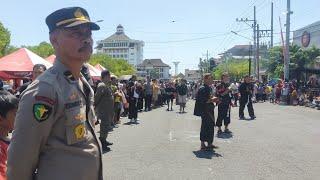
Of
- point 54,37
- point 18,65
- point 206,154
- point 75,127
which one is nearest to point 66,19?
point 54,37

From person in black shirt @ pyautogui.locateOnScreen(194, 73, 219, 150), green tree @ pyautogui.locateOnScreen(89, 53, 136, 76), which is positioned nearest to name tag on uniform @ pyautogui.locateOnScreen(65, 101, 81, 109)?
person in black shirt @ pyautogui.locateOnScreen(194, 73, 219, 150)

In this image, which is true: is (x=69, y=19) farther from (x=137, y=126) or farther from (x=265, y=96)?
(x=265, y=96)

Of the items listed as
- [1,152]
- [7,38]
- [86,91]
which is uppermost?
[7,38]

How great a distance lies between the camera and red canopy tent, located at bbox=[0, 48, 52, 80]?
46.7ft

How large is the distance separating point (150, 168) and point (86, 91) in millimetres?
6580

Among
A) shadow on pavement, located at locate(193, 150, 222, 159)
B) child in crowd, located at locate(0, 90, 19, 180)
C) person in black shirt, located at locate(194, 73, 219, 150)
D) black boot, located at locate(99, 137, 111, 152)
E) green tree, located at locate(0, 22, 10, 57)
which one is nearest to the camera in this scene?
child in crowd, located at locate(0, 90, 19, 180)

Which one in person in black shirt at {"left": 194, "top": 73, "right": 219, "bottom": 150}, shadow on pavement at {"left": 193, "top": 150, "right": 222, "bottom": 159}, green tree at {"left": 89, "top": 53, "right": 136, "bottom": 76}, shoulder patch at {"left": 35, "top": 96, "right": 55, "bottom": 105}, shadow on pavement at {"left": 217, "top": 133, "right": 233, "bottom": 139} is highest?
green tree at {"left": 89, "top": 53, "right": 136, "bottom": 76}

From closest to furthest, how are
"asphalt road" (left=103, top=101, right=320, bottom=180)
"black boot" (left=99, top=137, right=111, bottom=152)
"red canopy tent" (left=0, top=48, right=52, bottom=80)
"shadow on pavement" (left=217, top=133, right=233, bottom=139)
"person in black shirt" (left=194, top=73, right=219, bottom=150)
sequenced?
"asphalt road" (left=103, top=101, right=320, bottom=180), "black boot" (left=99, top=137, right=111, bottom=152), "person in black shirt" (left=194, top=73, right=219, bottom=150), "red canopy tent" (left=0, top=48, right=52, bottom=80), "shadow on pavement" (left=217, top=133, right=233, bottom=139)

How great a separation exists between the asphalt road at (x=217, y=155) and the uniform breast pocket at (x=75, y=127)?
5892 mm

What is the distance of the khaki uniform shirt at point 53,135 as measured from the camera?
266 cm

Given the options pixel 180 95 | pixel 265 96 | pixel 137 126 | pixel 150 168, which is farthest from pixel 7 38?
pixel 150 168

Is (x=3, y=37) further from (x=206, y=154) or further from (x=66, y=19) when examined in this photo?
(x=66, y=19)

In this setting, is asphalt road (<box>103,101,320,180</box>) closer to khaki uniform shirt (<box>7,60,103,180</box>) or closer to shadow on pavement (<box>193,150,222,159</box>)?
shadow on pavement (<box>193,150,222,159</box>)

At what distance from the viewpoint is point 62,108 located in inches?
108
